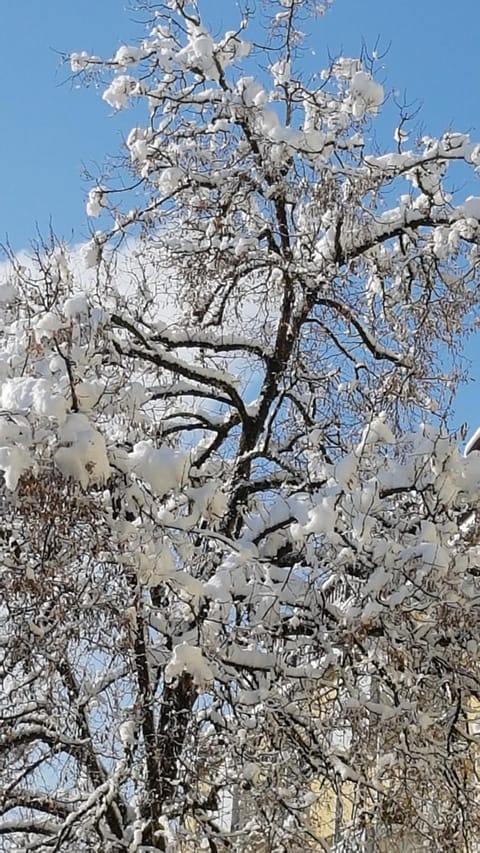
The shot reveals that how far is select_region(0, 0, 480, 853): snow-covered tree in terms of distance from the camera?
352 centimetres

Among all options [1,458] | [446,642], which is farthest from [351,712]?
[1,458]

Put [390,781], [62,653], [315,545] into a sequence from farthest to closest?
[390,781] → [315,545] → [62,653]

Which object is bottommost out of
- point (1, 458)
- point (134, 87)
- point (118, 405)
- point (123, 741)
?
point (123, 741)

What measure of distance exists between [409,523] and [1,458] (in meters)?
1.98

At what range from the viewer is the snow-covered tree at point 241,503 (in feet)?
11.6

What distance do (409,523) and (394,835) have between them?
138cm

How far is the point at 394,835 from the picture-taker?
4328mm

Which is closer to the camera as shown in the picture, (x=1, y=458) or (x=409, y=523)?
(x=1, y=458)

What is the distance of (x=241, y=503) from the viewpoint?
4.69 meters

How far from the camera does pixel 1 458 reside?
2.94 m

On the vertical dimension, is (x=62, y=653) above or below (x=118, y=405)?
below

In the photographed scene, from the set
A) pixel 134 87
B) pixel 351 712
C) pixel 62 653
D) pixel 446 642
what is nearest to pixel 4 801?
pixel 62 653

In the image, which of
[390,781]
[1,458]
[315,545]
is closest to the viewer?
[1,458]

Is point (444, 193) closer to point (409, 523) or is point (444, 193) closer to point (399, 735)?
point (409, 523)
